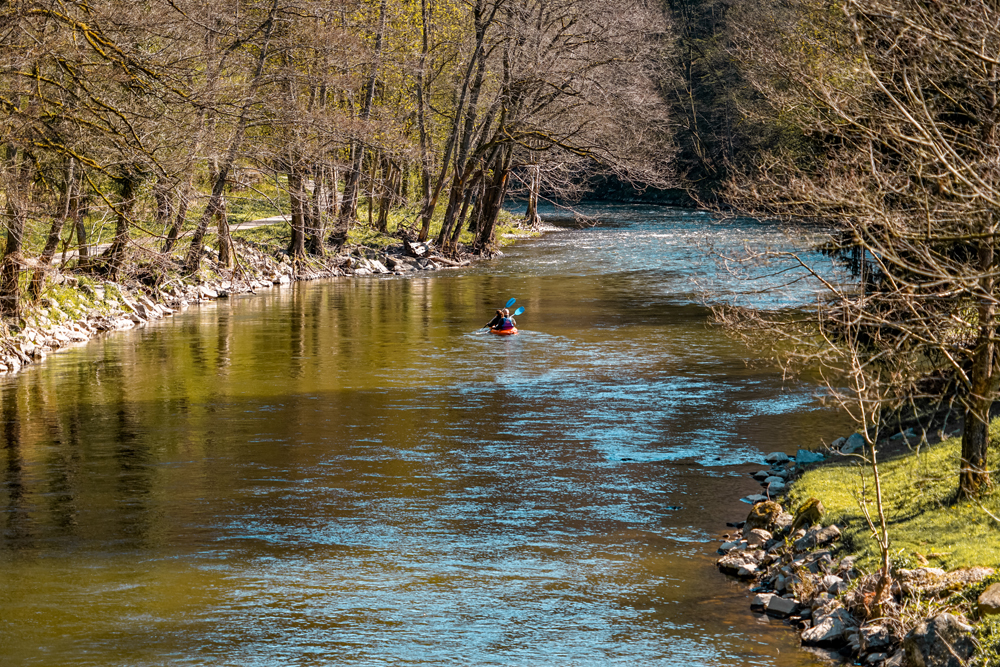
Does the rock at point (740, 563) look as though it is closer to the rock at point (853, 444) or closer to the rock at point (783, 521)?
the rock at point (783, 521)

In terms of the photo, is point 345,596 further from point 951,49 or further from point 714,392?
point 714,392

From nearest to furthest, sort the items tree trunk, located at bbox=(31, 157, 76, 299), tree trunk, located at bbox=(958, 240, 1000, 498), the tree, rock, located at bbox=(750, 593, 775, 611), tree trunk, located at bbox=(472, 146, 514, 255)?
the tree
rock, located at bbox=(750, 593, 775, 611)
tree trunk, located at bbox=(958, 240, 1000, 498)
tree trunk, located at bbox=(31, 157, 76, 299)
tree trunk, located at bbox=(472, 146, 514, 255)

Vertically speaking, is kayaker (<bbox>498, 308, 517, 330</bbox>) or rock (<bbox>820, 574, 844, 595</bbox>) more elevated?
kayaker (<bbox>498, 308, 517, 330</bbox>)

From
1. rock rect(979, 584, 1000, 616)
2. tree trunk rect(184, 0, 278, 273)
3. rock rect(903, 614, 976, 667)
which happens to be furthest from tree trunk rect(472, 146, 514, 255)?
rock rect(903, 614, 976, 667)

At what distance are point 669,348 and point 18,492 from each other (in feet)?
51.9

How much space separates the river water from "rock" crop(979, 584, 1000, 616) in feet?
5.21

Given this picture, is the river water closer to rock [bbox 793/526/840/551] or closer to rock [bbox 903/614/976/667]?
rock [bbox 793/526/840/551]

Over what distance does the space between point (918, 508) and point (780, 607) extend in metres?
2.20

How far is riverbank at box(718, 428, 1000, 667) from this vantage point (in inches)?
359

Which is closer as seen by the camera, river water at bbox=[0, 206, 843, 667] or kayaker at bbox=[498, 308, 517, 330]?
river water at bbox=[0, 206, 843, 667]

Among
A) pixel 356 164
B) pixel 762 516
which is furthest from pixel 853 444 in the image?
pixel 356 164

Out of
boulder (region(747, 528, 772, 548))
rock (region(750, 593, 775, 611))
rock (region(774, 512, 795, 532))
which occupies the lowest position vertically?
rock (region(750, 593, 775, 611))

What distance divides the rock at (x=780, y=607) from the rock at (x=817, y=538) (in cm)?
111

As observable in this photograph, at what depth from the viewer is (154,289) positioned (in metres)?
32.9
